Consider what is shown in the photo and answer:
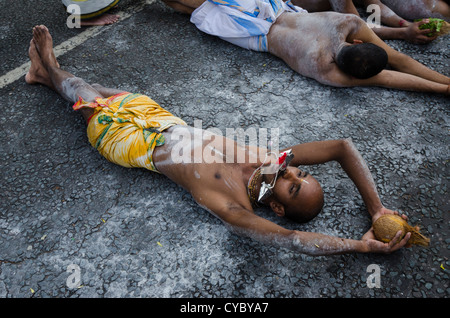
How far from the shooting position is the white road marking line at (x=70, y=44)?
12.3ft

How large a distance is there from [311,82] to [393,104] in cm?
76

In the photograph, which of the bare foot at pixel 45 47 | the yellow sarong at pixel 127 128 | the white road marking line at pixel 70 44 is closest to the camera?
the yellow sarong at pixel 127 128

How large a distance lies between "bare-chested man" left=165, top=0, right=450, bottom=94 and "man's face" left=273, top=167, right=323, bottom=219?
1348mm

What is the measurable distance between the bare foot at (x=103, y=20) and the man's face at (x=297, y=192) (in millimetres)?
3012

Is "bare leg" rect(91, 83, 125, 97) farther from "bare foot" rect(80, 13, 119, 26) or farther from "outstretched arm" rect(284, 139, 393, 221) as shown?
"outstretched arm" rect(284, 139, 393, 221)

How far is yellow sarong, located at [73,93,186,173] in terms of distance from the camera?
2832mm

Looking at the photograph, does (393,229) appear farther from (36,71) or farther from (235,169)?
(36,71)

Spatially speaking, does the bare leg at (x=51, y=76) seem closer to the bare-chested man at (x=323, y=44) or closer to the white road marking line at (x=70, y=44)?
the white road marking line at (x=70, y=44)

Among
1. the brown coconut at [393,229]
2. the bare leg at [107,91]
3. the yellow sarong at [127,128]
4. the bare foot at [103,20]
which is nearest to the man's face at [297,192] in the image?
the brown coconut at [393,229]

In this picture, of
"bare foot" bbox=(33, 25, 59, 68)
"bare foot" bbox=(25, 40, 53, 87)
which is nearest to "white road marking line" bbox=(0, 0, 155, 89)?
"bare foot" bbox=(25, 40, 53, 87)

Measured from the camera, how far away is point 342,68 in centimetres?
337

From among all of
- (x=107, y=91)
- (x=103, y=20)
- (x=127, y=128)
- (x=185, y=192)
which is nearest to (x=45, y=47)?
(x=107, y=91)

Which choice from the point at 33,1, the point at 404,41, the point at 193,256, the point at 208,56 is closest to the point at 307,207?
the point at 193,256

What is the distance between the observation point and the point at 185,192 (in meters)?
2.85
